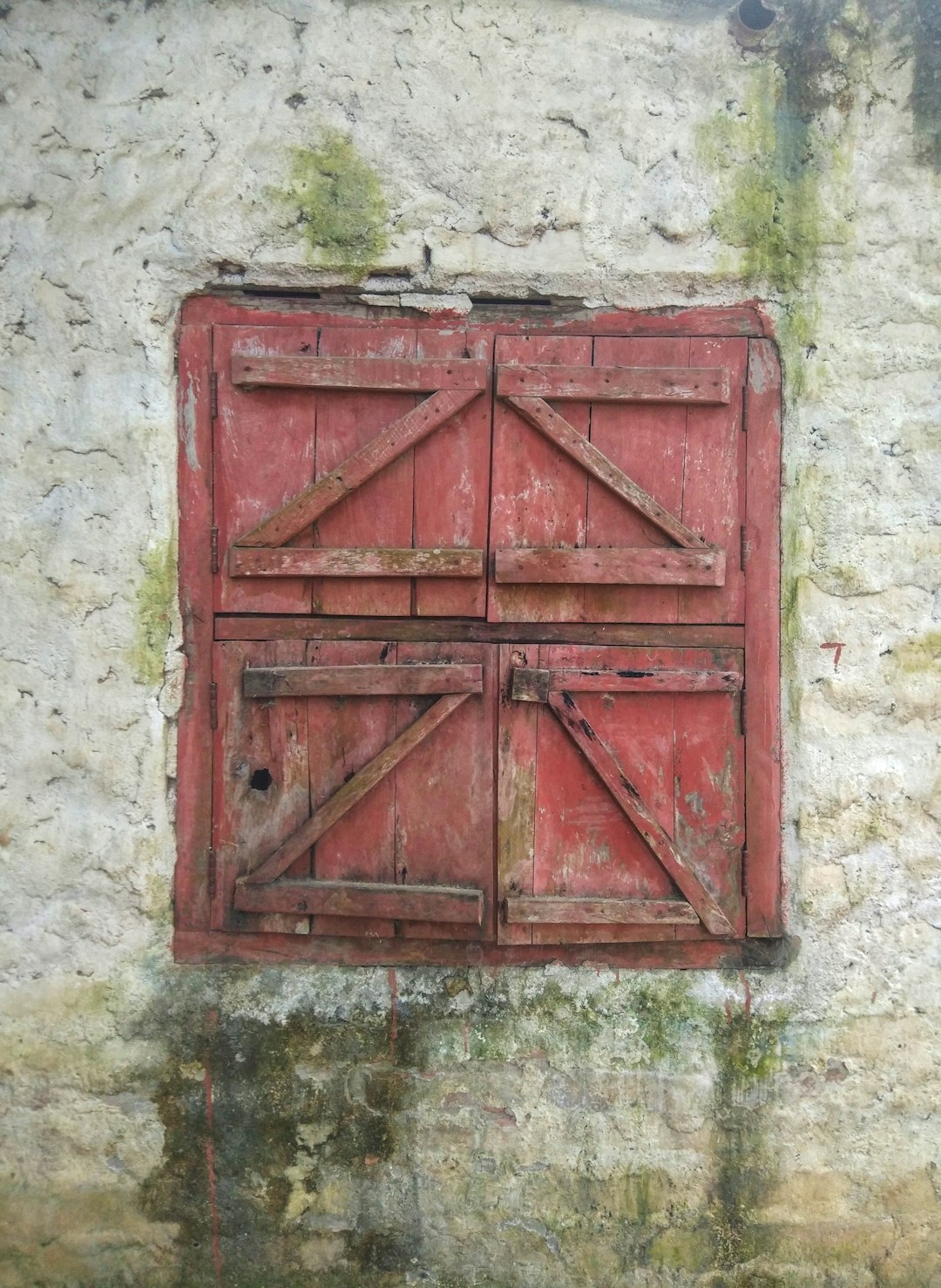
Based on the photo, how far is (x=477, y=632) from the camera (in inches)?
114

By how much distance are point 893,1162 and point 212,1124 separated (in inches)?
83.0

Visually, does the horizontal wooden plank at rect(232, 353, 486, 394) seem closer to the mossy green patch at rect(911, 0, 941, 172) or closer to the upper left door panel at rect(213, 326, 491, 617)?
the upper left door panel at rect(213, 326, 491, 617)

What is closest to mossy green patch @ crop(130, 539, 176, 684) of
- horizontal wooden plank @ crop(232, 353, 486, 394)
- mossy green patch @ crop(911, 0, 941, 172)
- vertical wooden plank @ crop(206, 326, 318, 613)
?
vertical wooden plank @ crop(206, 326, 318, 613)

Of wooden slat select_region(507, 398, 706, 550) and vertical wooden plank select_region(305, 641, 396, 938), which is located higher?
wooden slat select_region(507, 398, 706, 550)

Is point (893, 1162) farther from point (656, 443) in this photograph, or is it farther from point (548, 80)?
point (548, 80)

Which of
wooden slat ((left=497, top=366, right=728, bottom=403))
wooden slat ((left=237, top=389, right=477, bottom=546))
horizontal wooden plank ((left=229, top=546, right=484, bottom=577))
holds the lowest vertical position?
horizontal wooden plank ((left=229, top=546, right=484, bottom=577))

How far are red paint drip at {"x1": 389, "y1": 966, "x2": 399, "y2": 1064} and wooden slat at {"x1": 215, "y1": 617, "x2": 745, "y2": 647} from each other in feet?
3.50

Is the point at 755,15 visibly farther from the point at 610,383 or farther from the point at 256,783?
the point at 256,783

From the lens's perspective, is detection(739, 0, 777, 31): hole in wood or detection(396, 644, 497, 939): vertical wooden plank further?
detection(396, 644, 497, 939): vertical wooden plank

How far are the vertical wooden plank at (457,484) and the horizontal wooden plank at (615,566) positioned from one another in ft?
0.42

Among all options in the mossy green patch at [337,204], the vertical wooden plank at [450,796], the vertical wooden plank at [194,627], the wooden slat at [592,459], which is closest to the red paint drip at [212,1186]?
the vertical wooden plank at [194,627]

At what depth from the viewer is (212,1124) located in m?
2.83

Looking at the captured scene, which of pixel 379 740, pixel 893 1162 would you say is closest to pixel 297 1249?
pixel 379 740

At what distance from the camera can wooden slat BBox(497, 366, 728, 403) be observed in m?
2.85
